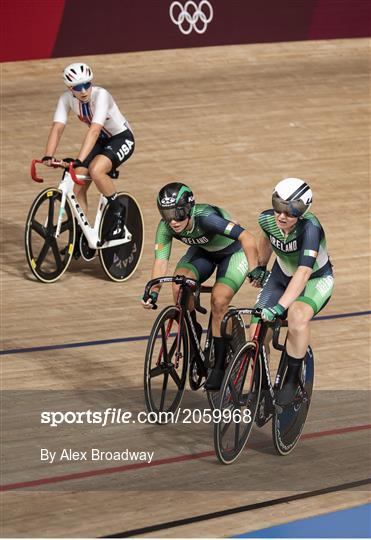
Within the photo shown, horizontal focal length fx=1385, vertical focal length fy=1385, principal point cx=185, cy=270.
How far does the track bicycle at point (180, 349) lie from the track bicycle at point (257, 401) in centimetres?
26

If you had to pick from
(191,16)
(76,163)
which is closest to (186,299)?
(76,163)

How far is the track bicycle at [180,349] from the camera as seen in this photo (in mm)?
6641

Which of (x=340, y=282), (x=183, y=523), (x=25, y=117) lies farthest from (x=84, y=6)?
(x=183, y=523)

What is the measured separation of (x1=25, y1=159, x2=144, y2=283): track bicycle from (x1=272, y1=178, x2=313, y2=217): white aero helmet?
2.71 m

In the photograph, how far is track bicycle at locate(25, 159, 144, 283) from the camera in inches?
350

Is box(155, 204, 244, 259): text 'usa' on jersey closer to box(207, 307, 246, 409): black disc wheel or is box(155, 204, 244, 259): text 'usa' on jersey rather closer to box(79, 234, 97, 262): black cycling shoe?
box(207, 307, 246, 409): black disc wheel

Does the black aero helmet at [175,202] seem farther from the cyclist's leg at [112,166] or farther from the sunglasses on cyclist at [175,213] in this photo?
the cyclist's leg at [112,166]

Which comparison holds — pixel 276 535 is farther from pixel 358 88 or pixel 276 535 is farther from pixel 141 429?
pixel 358 88

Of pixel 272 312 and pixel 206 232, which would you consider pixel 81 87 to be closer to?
pixel 206 232

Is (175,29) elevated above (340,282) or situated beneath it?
elevated above

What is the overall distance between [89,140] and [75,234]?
71 centimetres

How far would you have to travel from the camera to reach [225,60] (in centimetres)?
1357

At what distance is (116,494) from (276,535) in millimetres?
777

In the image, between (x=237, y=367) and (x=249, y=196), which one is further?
(x=249, y=196)
